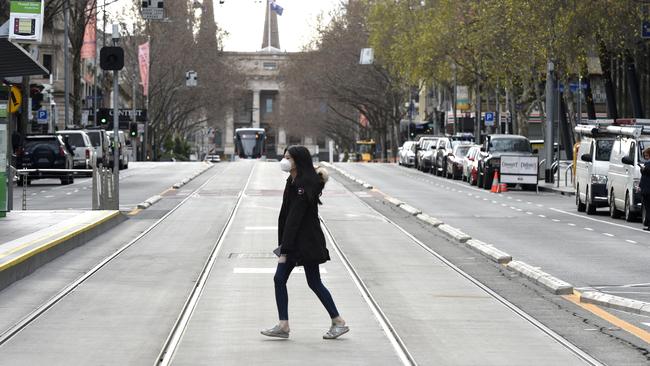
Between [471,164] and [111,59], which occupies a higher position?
[111,59]

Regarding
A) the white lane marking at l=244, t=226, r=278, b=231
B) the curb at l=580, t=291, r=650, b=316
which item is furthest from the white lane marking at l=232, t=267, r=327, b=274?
the white lane marking at l=244, t=226, r=278, b=231

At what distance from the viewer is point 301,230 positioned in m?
13.0

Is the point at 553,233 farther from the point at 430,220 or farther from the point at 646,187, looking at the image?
the point at 430,220

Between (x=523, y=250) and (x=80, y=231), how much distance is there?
7.45 metres

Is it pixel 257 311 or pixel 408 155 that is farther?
pixel 408 155

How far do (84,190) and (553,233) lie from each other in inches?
887

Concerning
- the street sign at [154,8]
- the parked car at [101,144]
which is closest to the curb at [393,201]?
the street sign at [154,8]

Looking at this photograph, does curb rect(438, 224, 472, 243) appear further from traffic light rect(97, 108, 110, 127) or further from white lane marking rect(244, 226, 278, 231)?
traffic light rect(97, 108, 110, 127)

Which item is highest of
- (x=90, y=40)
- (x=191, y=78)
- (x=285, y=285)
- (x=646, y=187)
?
(x=90, y=40)

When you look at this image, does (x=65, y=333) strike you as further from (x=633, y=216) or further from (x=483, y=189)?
(x=483, y=189)

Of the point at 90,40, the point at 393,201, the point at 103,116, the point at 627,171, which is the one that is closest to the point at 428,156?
the point at 90,40

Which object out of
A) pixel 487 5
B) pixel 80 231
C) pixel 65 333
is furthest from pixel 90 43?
pixel 65 333

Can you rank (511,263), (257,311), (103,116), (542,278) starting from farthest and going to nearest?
(103,116)
(511,263)
(542,278)
(257,311)

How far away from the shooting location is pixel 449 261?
891 inches
